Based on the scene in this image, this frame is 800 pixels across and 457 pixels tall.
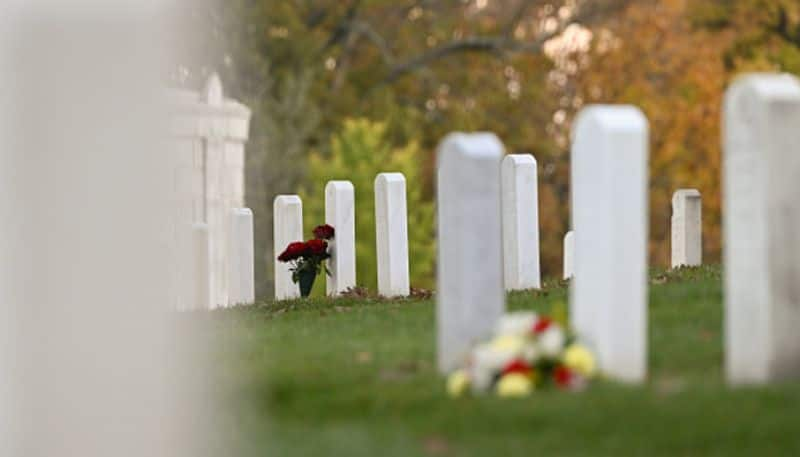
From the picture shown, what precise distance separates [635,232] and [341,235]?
8.60m

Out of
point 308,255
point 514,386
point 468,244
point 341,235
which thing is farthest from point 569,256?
point 514,386

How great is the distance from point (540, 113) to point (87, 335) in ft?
110

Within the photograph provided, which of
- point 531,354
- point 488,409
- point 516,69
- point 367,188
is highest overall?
point 516,69

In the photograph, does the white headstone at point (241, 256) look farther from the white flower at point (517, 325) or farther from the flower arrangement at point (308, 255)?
the white flower at point (517, 325)

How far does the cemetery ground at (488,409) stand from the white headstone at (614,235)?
25 cm

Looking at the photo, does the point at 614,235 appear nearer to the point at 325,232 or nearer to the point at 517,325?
the point at 517,325

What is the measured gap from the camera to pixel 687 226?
1745cm

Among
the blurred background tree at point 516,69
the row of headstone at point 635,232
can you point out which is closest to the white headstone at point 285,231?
the row of headstone at point 635,232

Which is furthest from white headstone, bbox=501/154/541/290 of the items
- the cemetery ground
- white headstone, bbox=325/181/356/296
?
the cemetery ground

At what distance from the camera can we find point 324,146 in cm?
3694

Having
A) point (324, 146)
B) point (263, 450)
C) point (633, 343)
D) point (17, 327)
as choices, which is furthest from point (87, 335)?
point (324, 146)

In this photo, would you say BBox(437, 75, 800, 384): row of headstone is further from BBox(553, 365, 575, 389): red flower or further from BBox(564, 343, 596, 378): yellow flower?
BBox(553, 365, 575, 389): red flower

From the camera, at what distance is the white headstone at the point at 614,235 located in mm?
8398

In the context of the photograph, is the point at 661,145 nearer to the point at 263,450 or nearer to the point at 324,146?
the point at 324,146
